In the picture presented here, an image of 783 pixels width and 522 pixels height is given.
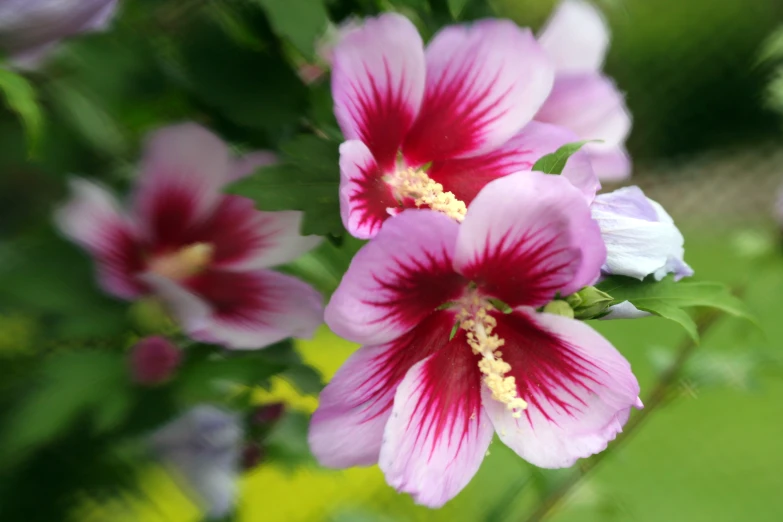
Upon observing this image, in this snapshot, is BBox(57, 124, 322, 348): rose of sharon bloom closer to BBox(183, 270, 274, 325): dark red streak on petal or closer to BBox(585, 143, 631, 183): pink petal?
BBox(183, 270, 274, 325): dark red streak on petal

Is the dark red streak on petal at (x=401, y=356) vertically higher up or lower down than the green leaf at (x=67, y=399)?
higher up

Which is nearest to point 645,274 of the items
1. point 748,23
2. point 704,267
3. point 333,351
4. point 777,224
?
point 777,224

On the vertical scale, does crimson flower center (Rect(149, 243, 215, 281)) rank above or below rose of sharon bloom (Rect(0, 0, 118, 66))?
below

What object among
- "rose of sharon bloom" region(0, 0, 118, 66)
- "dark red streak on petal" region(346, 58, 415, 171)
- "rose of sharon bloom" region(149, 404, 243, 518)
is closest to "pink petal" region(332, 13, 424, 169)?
"dark red streak on petal" region(346, 58, 415, 171)

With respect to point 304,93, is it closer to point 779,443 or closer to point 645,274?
point 645,274

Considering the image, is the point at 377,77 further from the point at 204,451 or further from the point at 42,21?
the point at 204,451

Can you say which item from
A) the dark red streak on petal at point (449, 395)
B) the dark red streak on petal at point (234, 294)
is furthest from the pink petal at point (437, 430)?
the dark red streak on petal at point (234, 294)

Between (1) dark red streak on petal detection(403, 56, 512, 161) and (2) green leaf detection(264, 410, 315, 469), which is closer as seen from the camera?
(1) dark red streak on petal detection(403, 56, 512, 161)

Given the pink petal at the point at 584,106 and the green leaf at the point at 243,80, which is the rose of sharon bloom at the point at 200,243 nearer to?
the green leaf at the point at 243,80
